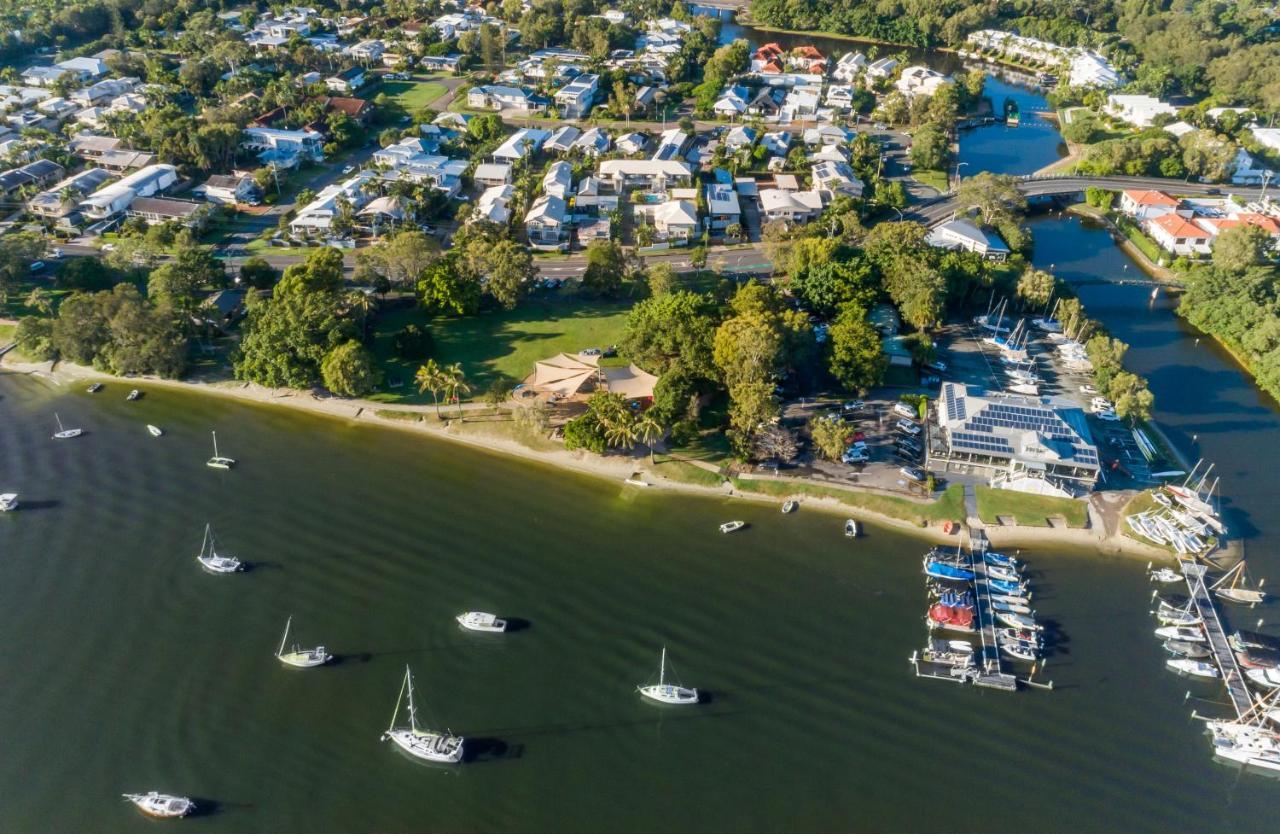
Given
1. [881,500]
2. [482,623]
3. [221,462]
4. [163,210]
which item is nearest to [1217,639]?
[881,500]

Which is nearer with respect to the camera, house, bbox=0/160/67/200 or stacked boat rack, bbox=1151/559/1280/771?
stacked boat rack, bbox=1151/559/1280/771

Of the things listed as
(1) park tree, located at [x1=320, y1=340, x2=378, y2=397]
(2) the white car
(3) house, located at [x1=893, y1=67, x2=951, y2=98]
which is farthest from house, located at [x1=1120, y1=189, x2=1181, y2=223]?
(1) park tree, located at [x1=320, y1=340, x2=378, y2=397]

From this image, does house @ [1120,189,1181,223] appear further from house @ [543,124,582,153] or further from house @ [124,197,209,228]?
house @ [124,197,209,228]

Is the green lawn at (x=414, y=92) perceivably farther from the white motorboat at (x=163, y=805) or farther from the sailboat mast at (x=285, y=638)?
the white motorboat at (x=163, y=805)

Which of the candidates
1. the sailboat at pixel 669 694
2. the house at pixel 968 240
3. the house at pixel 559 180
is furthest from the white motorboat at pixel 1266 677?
the house at pixel 559 180

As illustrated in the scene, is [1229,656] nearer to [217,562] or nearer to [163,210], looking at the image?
[217,562]

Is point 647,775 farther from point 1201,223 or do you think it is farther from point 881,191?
point 1201,223
